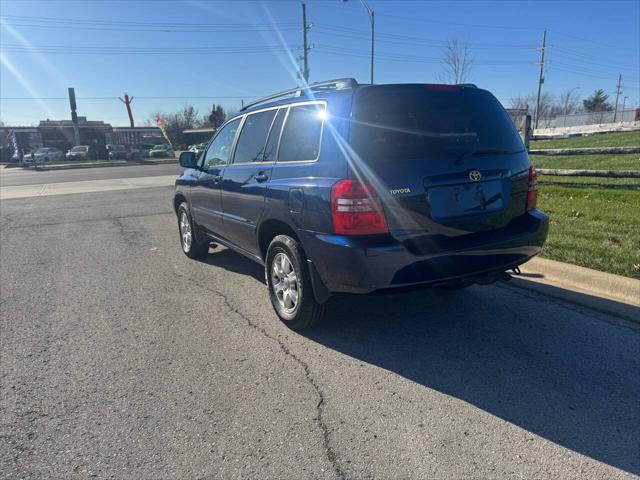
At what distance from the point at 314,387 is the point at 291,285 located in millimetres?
1041

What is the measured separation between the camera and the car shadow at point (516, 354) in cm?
259

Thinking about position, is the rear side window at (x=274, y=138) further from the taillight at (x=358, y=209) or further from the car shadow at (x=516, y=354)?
the car shadow at (x=516, y=354)

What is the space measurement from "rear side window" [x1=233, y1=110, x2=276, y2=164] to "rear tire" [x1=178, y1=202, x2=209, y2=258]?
69.1 inches

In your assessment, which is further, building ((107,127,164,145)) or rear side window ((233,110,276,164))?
building ((107,127,164,145))

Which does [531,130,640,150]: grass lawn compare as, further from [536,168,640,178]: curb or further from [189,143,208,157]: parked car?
[189,143,208,157]: parked car

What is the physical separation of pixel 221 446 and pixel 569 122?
253 feet

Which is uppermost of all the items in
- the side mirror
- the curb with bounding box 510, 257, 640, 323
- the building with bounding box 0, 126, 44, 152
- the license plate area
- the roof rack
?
the building with bounding box 0, 126, 44, 152

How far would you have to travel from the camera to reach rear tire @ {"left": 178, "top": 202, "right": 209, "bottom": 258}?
20.5 feet

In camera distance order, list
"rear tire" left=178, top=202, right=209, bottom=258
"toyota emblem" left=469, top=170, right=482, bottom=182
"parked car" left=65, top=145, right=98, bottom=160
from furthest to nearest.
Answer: "parked car" left=65, top=145, right=98, bottom=160
"rear tire" left=178, top=202, right=209, bottom=258
"toyota emblem" left=469, top=170, right=482, bottom=182

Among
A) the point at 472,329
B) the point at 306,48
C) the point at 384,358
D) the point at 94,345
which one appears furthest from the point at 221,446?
→ the point at 306,48

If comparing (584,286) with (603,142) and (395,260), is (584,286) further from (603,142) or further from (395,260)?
(603,142)

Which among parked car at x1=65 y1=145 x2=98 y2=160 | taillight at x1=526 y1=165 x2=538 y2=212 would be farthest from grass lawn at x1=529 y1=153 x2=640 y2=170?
parked car at x1=65 y1=145 x2=98 y2=160

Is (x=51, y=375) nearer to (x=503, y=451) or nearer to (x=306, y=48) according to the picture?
(x=503, y=451)

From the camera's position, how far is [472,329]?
150 inches
